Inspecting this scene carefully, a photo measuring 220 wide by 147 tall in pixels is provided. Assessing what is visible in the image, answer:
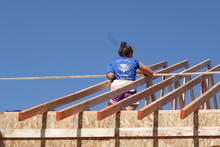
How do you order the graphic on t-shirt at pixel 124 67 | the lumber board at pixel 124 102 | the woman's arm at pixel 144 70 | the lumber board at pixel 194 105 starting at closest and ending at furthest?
the lumber board at pixel 194 105 < the lumber board at pixel 124 102 < the graphic on t-shirt at pixel 124 67 < the woman's arm at pixel 144 70

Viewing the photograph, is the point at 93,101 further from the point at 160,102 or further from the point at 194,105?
the point at 194,105

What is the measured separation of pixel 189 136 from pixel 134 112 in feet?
3.04

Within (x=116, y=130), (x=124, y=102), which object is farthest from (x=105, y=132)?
(x=124, y=102)

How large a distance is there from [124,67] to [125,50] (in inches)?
12.3

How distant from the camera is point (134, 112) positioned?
317 inches

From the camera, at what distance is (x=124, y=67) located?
9.35 metres

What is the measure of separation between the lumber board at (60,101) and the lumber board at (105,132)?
421mm

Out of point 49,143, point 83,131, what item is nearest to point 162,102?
point 83,131

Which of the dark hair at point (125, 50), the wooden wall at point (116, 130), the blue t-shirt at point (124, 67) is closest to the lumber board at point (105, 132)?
the wooden wall at point (116, 130)

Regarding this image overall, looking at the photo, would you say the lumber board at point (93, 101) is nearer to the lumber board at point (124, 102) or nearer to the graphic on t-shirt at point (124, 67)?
the graphic on t-shirt at point (124, 67)

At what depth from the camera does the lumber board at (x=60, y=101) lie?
7.74 metres

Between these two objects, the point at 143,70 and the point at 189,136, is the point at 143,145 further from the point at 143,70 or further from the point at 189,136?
the point at 143,70

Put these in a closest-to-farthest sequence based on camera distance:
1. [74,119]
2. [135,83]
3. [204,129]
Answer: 1. [204,129]
2. [74,119]
3. [135,83]

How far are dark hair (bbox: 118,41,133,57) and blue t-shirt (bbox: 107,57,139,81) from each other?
0.08m
